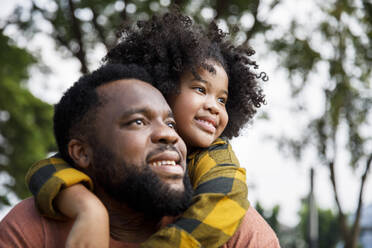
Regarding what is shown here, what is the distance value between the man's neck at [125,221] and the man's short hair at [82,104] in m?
0.36

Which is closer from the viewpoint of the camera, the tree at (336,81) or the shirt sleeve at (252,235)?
the shirt sleeve at (252,235)

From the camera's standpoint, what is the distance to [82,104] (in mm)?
2812

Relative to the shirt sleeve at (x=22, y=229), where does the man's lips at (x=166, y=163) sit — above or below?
above

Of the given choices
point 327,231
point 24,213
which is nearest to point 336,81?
point 24,213

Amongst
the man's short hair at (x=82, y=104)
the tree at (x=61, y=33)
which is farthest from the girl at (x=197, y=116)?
the tree at (x=61, y=33)

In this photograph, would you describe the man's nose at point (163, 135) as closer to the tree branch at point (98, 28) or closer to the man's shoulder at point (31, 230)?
the man's shoulder at point (31, 230)

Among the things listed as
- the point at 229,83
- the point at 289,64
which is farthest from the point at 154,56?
the point at 289,64

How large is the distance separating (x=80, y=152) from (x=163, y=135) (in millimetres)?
521

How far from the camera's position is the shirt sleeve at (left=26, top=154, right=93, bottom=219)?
250cm

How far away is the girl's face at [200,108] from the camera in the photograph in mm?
3248

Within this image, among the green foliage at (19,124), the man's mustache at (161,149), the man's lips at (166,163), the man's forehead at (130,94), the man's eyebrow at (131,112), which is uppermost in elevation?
the man's forehead at (130,94)

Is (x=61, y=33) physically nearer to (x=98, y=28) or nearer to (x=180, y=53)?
(x=98, y=28)

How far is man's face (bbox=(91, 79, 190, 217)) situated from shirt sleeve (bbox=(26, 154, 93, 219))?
0.14m

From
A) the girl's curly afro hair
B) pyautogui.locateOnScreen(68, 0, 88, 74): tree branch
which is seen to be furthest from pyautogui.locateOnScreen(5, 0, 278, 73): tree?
the girl's curly afro hair
